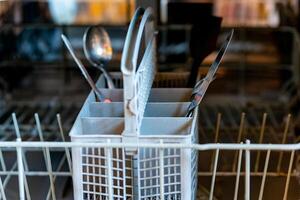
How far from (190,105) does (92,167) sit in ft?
0.50

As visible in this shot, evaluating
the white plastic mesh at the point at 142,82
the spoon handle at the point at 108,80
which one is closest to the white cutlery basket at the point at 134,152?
the white plastic mesh at the point at 142,82

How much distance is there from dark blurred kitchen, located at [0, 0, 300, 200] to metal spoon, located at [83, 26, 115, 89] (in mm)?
31

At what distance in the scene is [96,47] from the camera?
0.89 m

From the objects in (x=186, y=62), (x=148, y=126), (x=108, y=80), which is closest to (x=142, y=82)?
(x=148, y=126)

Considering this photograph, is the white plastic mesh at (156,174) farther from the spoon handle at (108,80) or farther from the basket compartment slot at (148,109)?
the spoon handle at (108,80)

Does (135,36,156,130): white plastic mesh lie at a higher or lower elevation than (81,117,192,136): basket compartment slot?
higher

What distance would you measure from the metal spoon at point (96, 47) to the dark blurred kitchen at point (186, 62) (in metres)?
0.03

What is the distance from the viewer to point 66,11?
2.02 meters

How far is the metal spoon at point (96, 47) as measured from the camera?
871mm

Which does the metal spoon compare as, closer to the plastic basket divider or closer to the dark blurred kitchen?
the dark blurred kitchen

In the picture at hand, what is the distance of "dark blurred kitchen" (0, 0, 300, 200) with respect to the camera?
1.00m

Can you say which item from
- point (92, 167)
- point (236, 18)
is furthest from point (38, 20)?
point (92, 167)

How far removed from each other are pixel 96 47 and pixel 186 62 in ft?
1.76

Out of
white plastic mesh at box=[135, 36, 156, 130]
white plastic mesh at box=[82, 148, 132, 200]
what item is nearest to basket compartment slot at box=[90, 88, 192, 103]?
white plastic mesh at box=[135, 36, 156, 130]
